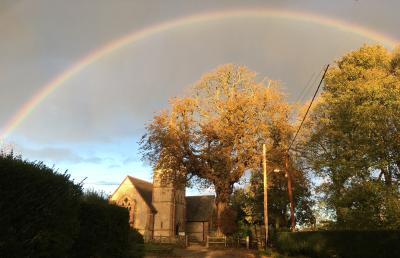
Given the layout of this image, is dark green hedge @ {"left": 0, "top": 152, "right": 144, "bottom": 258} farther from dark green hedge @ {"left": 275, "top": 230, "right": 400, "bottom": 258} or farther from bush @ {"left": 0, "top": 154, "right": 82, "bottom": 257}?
dark green hedge @ {"left": 275, "top": 230, "right": 400, "bottom": 258}

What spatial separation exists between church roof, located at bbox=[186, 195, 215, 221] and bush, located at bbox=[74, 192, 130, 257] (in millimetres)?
64332

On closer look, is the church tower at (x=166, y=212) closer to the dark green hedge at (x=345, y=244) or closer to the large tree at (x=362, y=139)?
the large tree at (x=362, y=139)

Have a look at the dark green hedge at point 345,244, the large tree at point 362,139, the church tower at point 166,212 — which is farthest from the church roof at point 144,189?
the dark green hedge at point 345,244

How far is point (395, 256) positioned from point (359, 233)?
3.31 metres

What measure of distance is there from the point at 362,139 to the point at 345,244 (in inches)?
378

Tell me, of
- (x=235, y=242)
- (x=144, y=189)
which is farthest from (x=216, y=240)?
(x=144, y=189)

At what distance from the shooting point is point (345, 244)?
71.0 ft

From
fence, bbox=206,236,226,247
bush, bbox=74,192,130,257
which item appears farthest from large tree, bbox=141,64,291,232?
bush, bbox=74,192,130,257

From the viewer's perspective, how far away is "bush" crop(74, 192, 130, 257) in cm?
1271

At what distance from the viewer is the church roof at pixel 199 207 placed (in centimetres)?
8012

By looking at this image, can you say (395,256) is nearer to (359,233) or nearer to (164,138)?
(359,233)

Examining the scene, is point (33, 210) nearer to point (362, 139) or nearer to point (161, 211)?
point (362, 139)

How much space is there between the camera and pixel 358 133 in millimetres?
29188

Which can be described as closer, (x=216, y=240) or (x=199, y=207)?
(x=216, y=240)
